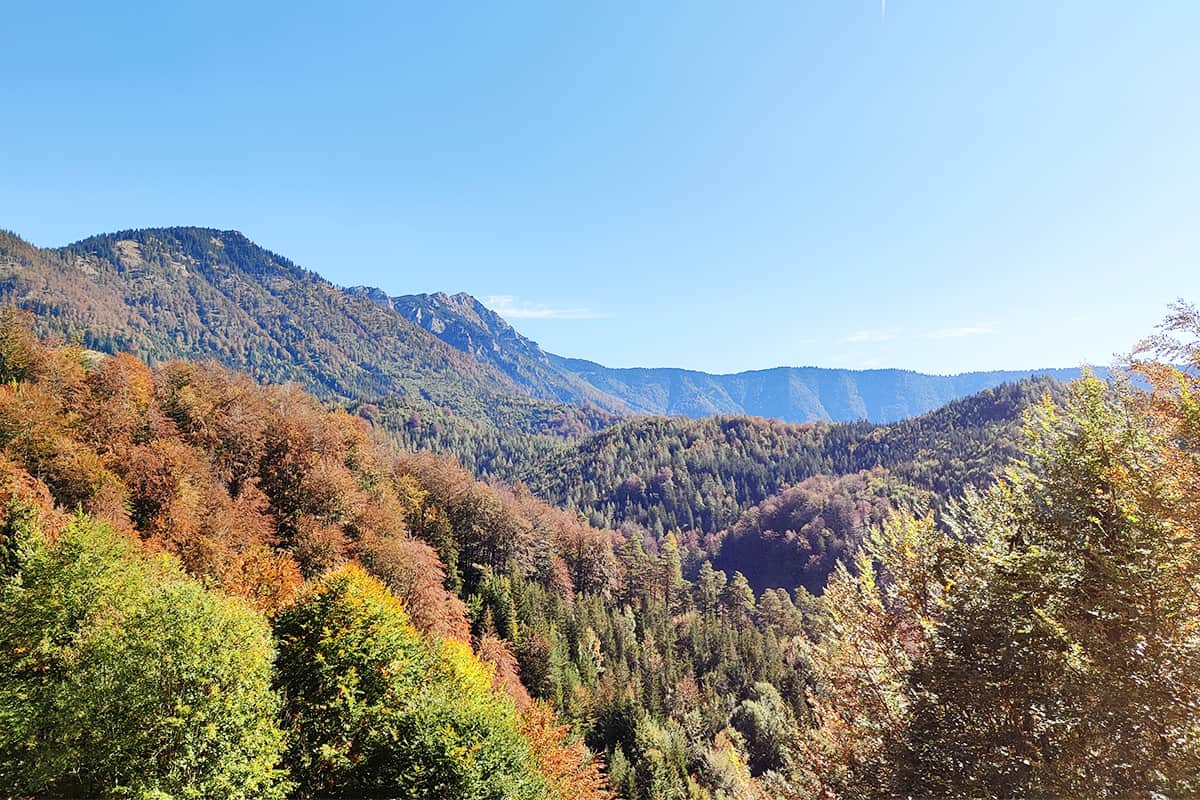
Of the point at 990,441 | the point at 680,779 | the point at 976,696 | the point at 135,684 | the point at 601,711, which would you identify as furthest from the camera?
the point at 990,441

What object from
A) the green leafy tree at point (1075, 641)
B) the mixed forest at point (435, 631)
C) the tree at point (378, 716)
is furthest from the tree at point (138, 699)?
the green leafy tree at point (1075, 641)

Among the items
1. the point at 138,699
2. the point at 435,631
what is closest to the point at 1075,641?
the point at 138,699

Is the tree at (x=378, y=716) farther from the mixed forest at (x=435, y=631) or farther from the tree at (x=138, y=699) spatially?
the tree at (x=138, y=699)

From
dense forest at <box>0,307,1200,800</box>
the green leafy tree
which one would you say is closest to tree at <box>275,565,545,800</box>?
dense forest at <box>0,307,1200,800</box>

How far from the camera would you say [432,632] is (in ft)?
120

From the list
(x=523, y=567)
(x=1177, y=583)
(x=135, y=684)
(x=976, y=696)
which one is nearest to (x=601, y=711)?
(x=523, y=567)

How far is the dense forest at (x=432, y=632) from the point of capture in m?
10.4

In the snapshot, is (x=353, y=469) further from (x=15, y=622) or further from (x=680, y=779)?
(x=680, y=779)

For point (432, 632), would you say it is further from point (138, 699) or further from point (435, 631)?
point (138, 699)

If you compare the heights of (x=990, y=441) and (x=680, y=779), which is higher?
(x=990, y=441)

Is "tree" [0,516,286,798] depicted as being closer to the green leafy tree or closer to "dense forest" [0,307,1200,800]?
"dense forest" [0,307,1200,800]

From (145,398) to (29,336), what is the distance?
14749mm

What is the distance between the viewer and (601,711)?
53.2 metres

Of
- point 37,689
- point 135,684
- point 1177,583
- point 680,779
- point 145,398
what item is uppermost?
point 145,398
